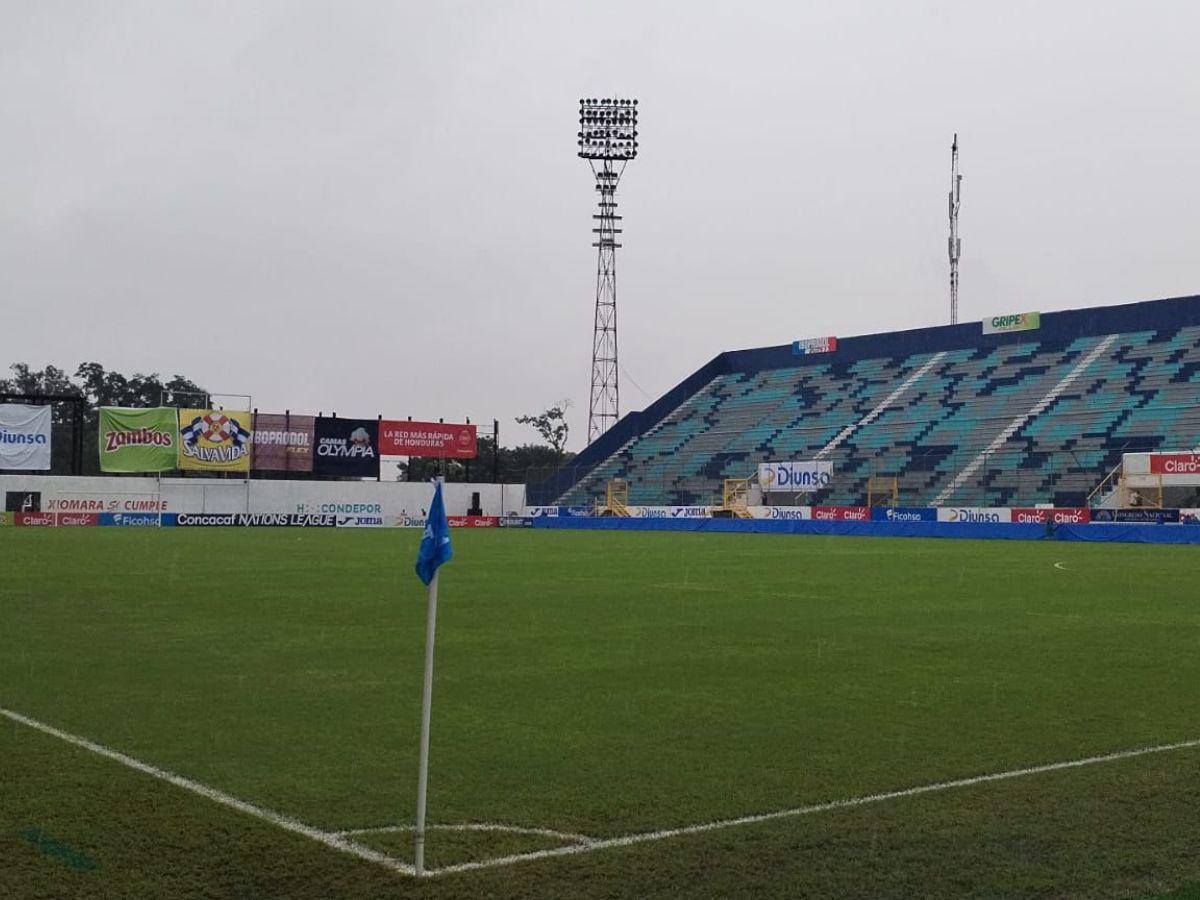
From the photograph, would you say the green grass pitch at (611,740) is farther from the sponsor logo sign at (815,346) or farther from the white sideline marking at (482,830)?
the sponsor logo sign at (815,346)

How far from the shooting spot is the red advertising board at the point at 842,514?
180 feet

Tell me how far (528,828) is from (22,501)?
64.1m

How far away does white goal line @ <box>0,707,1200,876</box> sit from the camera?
582 centimetres

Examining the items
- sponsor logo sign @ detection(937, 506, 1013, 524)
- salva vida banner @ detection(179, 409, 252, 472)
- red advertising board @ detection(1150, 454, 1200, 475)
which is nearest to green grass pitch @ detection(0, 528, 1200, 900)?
red advertising board @ detection(1150, 454, 1200, 475)

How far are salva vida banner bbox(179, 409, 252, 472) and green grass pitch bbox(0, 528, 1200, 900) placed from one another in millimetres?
50075

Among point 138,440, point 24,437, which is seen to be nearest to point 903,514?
point 138,440

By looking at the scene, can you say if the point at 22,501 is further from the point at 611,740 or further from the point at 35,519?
the point at 611,740

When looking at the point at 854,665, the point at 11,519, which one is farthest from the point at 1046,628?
the point at 11,519

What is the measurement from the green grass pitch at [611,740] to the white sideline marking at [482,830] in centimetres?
7

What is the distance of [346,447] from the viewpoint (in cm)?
7325

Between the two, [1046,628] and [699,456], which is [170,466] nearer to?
[699,456]

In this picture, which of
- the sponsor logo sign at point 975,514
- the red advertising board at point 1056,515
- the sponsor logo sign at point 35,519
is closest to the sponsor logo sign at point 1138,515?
the red advertising board at point 1056,515

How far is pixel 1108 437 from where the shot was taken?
55.6 metres

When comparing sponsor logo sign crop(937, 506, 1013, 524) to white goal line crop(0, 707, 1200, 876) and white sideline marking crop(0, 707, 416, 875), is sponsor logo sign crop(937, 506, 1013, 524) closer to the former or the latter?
white goal line crop(0, 707, 1200, 876)
